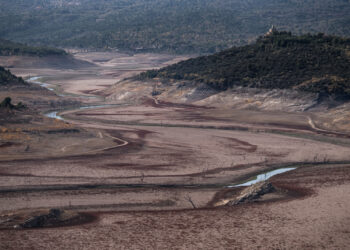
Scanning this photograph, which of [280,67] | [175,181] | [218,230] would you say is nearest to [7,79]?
[280,67]

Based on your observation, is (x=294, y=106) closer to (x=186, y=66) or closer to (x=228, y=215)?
(x=186, y=66)

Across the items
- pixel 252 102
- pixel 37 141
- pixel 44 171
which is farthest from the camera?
pixel 252 102

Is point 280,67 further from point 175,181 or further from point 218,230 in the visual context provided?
point 218,230

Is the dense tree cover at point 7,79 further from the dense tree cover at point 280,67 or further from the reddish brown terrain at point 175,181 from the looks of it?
the dense tree cover at point 280,67

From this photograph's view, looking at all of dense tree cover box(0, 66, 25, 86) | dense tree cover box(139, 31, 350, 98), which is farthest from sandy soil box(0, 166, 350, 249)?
dense tree cover box(0, 66, 25, 86)

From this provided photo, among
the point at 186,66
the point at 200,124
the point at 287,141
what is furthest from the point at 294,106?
the point at 186,66

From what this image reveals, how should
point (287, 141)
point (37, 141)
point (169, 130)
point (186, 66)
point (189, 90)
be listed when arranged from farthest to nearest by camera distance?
point (186, 66) < point (189, 90) < point (169, 130) < point (287, 141) < point (37, 141)

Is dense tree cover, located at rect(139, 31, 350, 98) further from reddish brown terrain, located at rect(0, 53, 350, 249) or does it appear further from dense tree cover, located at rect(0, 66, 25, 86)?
dense tree cover, located at rect(0, 66, 25, 86)
